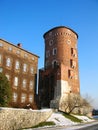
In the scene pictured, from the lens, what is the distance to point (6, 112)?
27.6 meters

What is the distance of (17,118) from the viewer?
29672 mm

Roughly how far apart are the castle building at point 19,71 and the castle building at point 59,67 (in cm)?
721

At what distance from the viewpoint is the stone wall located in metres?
27.0

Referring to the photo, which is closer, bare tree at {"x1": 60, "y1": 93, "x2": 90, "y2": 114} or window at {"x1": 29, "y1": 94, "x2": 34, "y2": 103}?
window at {"x1": 29, "y1": 94, "x2": 34, "y2": 103}

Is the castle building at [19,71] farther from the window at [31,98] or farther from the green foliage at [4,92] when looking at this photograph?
the green foliage at [4,92]

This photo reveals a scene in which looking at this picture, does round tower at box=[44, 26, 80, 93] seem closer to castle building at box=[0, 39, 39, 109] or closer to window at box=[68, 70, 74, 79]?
window at box=[68, 70, 74, 79]

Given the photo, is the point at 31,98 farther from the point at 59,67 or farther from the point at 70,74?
the point at 70,74

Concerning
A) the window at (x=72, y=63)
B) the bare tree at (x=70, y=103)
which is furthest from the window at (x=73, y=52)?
the bare tree at (x=70, y=103)

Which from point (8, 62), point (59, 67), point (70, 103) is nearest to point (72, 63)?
point (59, 67)

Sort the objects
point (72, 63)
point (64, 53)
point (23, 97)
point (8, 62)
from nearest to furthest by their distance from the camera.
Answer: point (8, 62)
point (23, 97)
point (64, 53)
point (72, 63)

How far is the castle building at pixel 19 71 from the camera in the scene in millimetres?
46144

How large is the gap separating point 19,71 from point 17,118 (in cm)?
2068

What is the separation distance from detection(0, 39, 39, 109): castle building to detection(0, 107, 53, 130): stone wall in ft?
38.5

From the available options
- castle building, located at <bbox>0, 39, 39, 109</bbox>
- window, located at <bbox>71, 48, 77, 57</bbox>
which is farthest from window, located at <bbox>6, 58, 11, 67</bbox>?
window, located at <bbox>71, 48, 77, 57</bbox>
